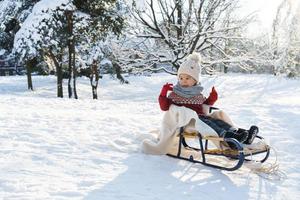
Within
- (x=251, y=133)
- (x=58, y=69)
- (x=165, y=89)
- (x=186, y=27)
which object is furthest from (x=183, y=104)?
(x=58, y=69)

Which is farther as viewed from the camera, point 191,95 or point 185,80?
point 185,80

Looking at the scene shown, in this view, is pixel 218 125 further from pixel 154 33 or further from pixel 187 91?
pixel 154 33

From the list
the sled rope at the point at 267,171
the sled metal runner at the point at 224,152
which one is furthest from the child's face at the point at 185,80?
the sled rope at the point at 267,171

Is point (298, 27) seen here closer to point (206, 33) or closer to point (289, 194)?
point (206, 33)

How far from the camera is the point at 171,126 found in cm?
555

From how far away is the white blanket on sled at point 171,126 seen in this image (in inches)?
Result: 211

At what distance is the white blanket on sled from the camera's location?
537cm

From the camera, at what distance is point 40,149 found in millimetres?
5320

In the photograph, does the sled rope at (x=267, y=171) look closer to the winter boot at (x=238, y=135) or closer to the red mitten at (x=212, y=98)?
the winter boot at (x=238, y=135)

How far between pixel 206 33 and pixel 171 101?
10099 millimetres

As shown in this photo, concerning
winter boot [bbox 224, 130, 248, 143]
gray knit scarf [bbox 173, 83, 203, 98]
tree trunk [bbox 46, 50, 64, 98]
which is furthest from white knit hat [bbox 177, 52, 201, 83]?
tree trunk [bbox 46, 50, 64, 98]

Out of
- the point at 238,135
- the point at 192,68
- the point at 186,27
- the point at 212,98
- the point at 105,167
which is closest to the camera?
the point at 105,167

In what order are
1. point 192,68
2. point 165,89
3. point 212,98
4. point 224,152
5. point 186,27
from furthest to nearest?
point 186,27 < point 212,98 < point 192,68 < point 165,89 < point 224,152

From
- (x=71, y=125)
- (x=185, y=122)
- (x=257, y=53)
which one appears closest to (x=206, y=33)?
(x=257, y=53)
